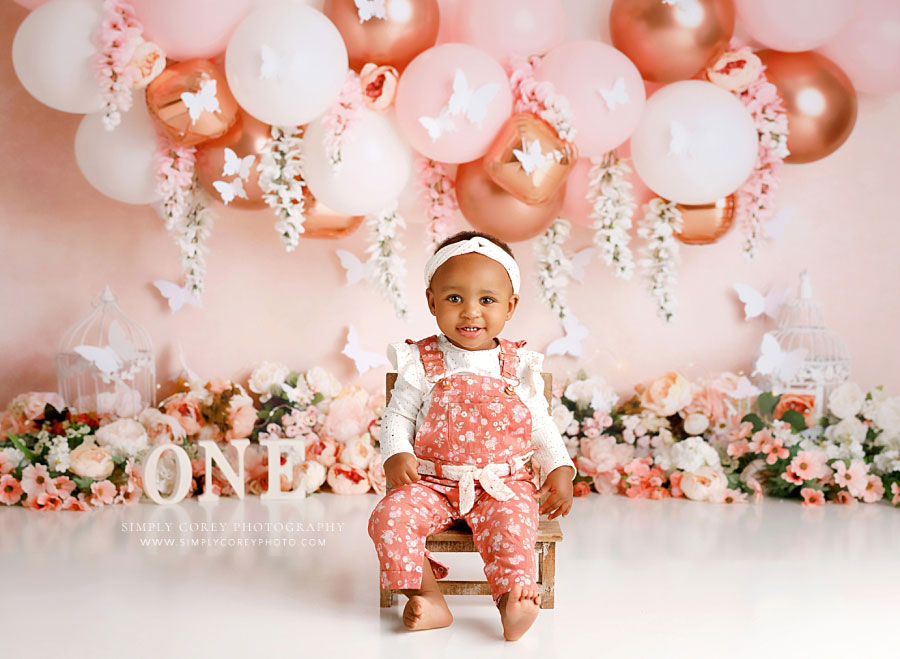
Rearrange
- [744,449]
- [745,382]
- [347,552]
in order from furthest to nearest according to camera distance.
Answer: [745,382], [744,449], [347,552]

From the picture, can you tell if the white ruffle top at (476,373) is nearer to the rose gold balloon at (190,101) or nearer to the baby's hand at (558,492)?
the baby's hand at (558,492)

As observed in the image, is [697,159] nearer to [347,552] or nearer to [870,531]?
[870,531]

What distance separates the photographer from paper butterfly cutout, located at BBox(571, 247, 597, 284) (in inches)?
125

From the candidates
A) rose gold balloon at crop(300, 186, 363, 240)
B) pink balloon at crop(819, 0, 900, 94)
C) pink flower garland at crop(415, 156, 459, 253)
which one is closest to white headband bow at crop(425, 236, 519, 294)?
pink flower garland at crop(415, 156, 459, 253)

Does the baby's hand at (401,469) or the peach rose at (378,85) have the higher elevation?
the peach rose at (378,85)

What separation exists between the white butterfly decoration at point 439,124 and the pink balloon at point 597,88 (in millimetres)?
336

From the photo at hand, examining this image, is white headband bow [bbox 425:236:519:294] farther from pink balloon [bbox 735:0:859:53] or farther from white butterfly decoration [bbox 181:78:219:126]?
pink balloon [bbox 735:0:859:53]

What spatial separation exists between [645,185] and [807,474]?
1.07 m

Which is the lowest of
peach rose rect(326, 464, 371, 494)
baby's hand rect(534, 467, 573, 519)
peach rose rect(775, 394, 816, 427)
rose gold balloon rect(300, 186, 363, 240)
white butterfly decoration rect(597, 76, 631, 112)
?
peach rose rect(326, 464, 371, 494)

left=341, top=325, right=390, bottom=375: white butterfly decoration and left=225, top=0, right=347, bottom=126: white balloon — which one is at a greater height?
left=225, top=0, right=347, bottom=126: white balloon

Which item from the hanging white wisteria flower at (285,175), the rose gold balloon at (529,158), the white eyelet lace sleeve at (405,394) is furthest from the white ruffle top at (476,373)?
the hanging white wisteria flower at (285,175)

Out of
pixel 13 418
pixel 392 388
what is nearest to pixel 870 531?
pixel 392 388

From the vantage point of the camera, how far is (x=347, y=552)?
7.53 feet

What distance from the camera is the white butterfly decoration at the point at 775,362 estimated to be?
3.13 meters
